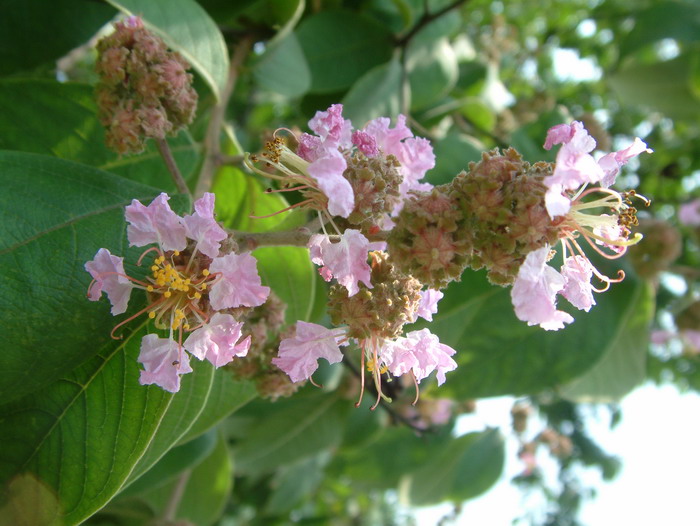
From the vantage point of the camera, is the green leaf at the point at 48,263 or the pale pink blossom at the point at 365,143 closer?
the green leaf at the point at 48,263

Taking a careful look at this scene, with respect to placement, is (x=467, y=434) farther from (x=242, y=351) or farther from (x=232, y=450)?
(x=242, y=351)

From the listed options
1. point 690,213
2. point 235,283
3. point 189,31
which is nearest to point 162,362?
point 235,283

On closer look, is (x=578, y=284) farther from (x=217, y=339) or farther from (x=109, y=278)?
(x=109, y=278)

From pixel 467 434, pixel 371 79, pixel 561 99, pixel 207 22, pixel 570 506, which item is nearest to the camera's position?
pixel 207 22

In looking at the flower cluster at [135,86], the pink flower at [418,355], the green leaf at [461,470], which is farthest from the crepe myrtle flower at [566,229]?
the green leaf at [461,470]

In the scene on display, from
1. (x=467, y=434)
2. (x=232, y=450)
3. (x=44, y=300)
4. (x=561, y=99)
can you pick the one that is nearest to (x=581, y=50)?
(x=561, y=99)

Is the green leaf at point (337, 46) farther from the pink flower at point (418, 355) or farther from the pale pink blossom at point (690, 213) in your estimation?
the pale pink blossom at point (690, 213)

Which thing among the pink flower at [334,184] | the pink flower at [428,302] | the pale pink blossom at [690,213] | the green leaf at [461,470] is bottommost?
the green leaf at [461,470]

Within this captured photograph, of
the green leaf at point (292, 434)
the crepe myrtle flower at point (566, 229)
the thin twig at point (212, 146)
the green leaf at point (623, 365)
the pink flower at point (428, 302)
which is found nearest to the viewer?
the crepe myrtle flower at point (566, 229)
